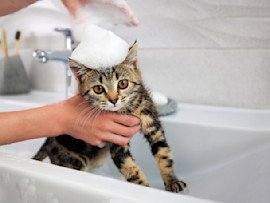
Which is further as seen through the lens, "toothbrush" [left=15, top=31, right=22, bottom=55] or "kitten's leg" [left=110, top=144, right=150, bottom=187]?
"toothbrush" [left=15, top=31, right=22, bottom=55]

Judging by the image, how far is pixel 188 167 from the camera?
2.55ft

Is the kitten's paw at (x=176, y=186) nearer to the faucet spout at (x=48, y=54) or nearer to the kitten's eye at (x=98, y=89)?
the kitten's eye at (x=98, y=89)

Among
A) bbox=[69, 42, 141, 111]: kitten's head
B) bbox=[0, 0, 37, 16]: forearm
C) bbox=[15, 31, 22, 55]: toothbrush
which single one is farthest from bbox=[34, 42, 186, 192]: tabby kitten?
bbox=[15, 31, 22, 55]: toothbrush

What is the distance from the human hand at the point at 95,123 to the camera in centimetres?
64

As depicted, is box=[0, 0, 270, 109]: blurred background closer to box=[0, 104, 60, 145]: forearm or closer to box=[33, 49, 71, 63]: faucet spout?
box=[33, 49, 71, 63]: faucet spout

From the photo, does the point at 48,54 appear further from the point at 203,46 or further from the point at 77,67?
the point at 203,46

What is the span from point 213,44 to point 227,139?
34cm

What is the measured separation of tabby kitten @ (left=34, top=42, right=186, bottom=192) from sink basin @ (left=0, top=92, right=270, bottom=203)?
9 cm

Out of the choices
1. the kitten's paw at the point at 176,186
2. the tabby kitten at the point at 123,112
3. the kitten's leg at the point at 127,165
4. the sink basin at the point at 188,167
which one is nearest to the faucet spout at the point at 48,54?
the sink basin at the point at 188,167

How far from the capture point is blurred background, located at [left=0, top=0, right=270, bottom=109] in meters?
0.81

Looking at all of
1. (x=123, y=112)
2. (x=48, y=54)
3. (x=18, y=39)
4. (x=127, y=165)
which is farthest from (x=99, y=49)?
(x=18, y=39)

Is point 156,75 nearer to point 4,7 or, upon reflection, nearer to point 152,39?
point 152,39

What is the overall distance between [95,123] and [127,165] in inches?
5.4

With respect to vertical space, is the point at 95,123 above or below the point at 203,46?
below
